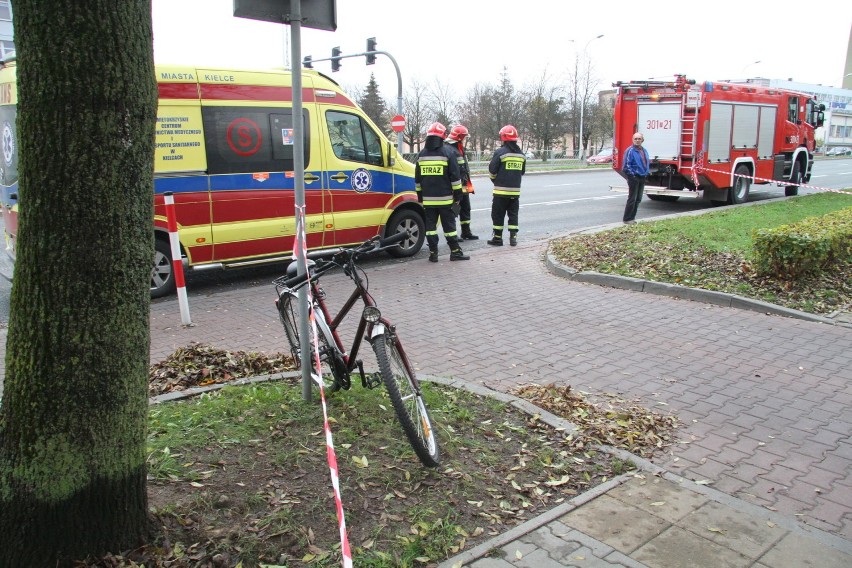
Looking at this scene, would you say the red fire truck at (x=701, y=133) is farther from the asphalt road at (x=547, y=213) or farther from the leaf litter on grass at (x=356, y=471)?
the leaf litter on grass at (x=356, y=471)

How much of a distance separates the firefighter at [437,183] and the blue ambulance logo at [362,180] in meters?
0.70

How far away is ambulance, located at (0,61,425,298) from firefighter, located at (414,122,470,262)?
0.57 metres

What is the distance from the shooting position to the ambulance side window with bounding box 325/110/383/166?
955 centimetres

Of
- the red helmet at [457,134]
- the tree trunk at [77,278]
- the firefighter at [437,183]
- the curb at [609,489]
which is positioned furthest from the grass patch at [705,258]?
the tree trunk at [77,278]

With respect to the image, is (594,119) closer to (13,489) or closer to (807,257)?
(807,257)

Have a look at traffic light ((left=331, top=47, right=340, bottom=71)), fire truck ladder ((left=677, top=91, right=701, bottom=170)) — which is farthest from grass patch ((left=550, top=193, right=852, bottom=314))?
traffic light ((left=331, top=47, right=340, bottom=71))

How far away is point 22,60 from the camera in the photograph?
251cm

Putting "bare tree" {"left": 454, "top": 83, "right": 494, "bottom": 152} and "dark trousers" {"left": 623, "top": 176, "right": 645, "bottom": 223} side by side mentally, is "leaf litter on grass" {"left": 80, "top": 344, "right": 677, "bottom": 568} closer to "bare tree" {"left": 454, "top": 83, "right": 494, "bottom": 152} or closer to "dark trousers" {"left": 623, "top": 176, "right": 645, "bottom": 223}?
"dark trousers" {"left": 623, "top": 176, "right": 645, "bottom": 223}

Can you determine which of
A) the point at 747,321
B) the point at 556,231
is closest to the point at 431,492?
the point at 747,321

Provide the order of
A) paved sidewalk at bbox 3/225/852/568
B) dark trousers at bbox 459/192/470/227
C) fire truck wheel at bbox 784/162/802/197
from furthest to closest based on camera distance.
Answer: fire truck wheel at bbox 784/162/802/197 < dark trousers at bbox 459/192/470/227 < paved sidewalk at bbox 3/225/852/568

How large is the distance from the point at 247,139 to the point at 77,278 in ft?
21.0

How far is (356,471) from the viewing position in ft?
12.3

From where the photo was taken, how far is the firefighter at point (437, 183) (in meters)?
10.0

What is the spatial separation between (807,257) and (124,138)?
715 cm
